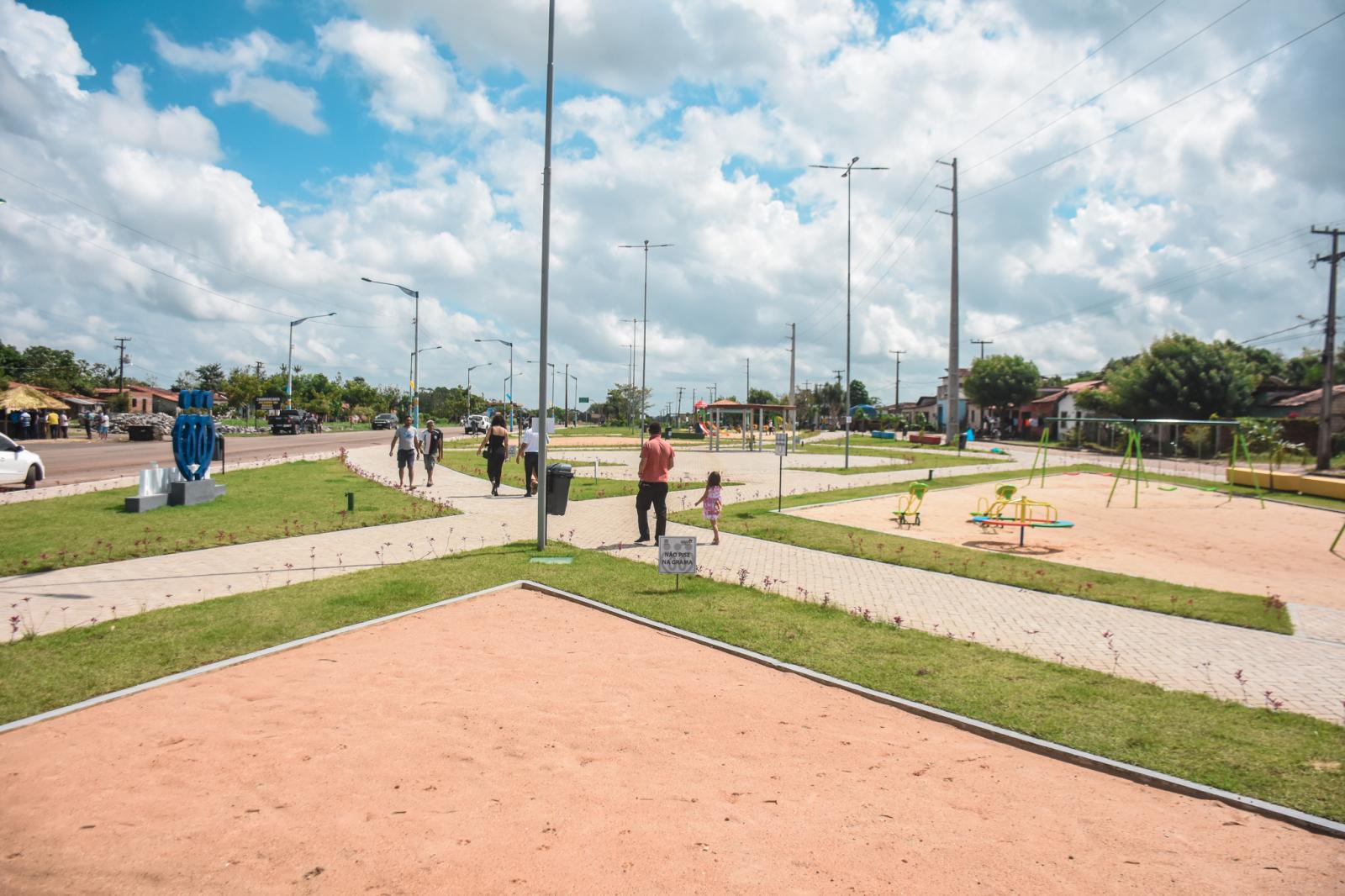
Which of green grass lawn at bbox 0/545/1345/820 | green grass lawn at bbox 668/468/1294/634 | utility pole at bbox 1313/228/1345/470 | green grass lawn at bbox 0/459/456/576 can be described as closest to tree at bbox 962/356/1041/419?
utility pole at bbox 1313/228/1345/470

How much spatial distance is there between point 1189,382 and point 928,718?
52321mm

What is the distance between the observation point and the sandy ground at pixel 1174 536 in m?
11.5

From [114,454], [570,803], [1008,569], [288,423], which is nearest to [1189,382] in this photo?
[1008,569]

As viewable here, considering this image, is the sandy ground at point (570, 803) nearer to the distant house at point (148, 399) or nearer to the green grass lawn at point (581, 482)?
the green grass lawn at point (581, 482)

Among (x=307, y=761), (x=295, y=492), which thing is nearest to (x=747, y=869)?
(x=307, y=761)

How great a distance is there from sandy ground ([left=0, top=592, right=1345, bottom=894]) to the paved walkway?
2.71m

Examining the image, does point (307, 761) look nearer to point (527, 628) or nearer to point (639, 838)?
point (639, 838)

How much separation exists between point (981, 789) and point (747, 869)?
1744 millimetres

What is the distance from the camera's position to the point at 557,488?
46.4ft

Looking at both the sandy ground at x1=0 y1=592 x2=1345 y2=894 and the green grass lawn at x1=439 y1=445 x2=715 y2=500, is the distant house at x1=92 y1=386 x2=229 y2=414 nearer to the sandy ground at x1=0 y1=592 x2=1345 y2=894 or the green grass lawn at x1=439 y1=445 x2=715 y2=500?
the green grass lawn at x1=439 y1=445 x2=715 y2=500

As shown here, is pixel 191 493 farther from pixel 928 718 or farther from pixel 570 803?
pixel 928 718

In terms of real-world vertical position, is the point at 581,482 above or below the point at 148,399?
below

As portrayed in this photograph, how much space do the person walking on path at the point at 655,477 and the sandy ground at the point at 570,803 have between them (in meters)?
6.20

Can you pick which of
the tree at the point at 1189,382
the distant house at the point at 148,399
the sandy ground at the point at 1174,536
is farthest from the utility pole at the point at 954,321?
the distant house at the point at 148,399
